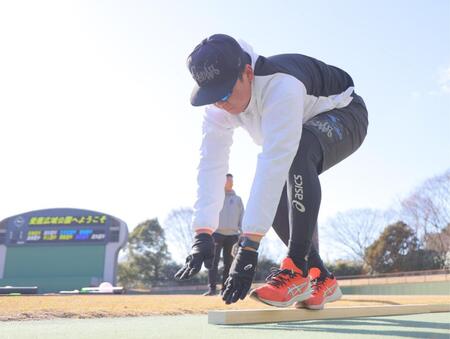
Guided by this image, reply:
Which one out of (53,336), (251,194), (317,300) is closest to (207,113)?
(251,194)

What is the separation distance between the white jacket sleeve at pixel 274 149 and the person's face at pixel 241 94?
0.09 metres

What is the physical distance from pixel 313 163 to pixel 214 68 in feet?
2.16

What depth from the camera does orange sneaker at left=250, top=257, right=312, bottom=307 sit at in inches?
68.0

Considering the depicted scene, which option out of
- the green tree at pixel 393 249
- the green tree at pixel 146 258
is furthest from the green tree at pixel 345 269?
the green tree at pixel 146 258

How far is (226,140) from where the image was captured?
236 cm

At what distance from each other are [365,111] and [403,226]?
111 feet

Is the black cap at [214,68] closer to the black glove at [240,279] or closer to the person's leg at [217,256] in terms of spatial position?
the black glove at [240,279]

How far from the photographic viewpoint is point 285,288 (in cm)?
179

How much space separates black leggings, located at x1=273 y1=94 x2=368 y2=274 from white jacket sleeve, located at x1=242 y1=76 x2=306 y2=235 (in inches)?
5.4

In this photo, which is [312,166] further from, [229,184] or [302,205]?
[229,184]

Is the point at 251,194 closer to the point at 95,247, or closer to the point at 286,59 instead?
the point at 286,59

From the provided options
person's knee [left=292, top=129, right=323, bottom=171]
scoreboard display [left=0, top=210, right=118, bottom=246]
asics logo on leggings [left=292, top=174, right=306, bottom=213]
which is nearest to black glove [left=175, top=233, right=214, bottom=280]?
asics logo on leggings [left=292, top=174, right=306, bottom=213]

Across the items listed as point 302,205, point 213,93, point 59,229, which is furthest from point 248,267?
point 59,229

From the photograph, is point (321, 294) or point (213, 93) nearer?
point (213, 93)
